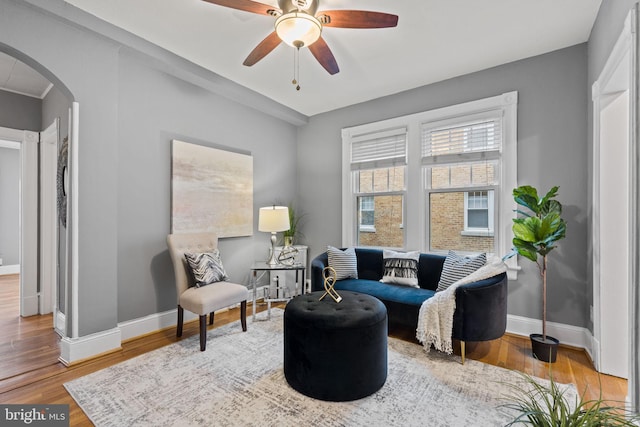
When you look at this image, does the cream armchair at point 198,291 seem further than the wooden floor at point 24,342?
Yes

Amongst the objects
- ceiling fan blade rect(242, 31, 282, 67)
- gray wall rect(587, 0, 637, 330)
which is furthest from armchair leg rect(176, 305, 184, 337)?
gray wall rect(587, 0, 637, 330)

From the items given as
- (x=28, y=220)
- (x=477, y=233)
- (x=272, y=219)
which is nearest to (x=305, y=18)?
(x=272, y=219)

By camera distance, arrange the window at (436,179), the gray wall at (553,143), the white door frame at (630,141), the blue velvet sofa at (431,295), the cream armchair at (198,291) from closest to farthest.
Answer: the white door frame at (630,141)
the blue velvet sofa at (431,295)
the cream armchair at (198,291)
the gray wall at (553,143)
the window at (436,179)

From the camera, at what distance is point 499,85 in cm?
345

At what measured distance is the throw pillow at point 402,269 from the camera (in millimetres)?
3528

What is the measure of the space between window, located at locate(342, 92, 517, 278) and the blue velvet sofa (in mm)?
498

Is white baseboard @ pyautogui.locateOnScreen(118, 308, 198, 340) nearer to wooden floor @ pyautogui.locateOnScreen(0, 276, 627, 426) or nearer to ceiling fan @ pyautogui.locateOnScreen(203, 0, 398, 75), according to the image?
wooden floor @ pyautogui.locateOnScreen(0, 276, 627, 426)

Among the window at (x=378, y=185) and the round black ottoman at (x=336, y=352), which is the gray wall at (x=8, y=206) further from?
the round black ottoman at (x=336, y=352)

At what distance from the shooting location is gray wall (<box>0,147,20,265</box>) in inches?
250

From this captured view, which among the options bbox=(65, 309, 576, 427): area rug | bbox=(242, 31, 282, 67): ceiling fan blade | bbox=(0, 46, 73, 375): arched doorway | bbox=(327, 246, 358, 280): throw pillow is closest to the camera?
bbox=(65, 309, 576, 427): area rug

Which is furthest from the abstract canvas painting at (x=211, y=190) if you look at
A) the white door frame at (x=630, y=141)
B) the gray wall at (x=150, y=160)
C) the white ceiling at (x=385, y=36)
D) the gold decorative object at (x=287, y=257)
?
the white door frame at (x=630, y=141)

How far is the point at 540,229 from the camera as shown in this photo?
271 centimetres

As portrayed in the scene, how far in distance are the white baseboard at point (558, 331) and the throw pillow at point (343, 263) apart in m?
1.79

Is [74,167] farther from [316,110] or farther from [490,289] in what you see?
[490,289]
